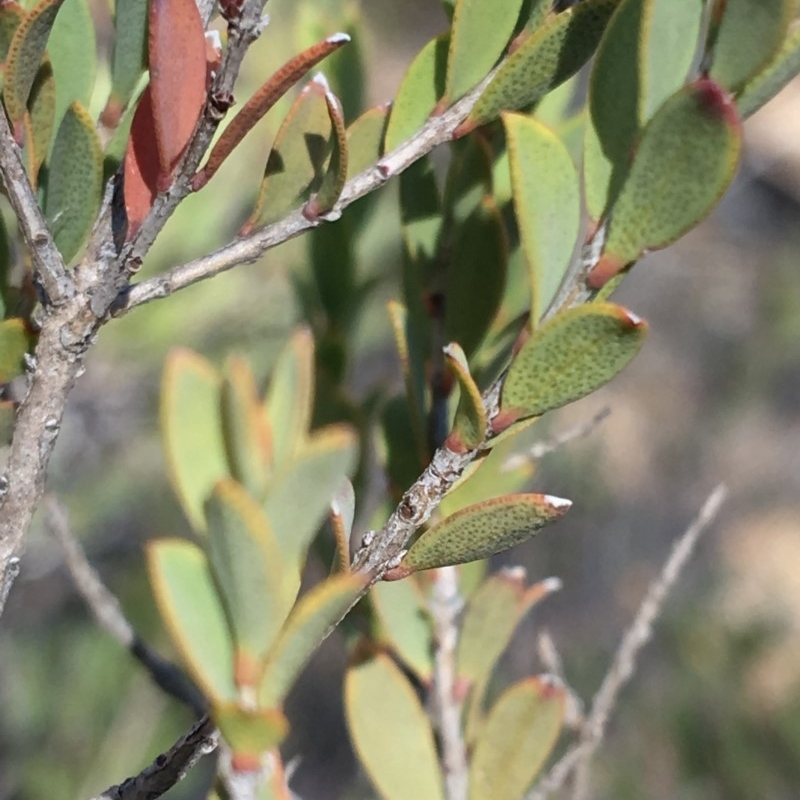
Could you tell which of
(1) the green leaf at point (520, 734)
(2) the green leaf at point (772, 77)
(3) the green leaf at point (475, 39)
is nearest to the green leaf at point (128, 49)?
(3) the green leaf at point (475, 39)

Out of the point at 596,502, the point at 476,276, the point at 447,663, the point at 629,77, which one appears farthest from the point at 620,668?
the point at 596,502

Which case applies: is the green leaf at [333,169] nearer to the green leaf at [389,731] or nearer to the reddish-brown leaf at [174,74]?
the reddish-brown leaf at [174,74]

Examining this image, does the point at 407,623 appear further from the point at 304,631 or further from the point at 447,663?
the point at 304,631

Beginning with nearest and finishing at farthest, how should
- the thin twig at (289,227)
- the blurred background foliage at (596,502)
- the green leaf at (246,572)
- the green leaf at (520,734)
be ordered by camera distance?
the green leaf at (246,572), the thin twig at (289,227), the green leaf at (520,734), the blurred background foliage at (596,502)

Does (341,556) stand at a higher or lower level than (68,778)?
higher

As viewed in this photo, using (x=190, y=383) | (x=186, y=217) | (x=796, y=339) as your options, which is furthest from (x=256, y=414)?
(x=796, y=339)

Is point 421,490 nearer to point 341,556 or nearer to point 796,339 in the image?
point 341,556
